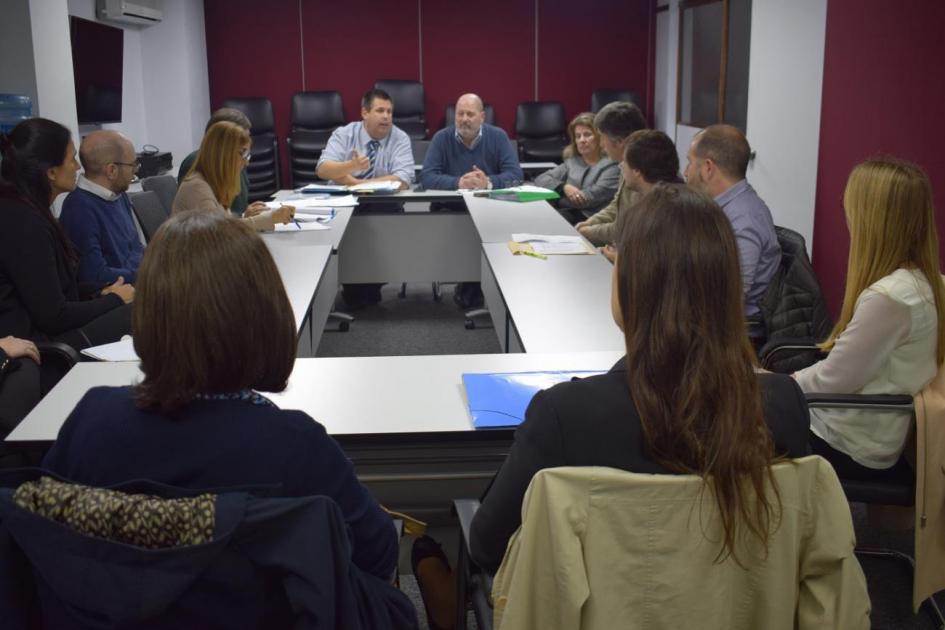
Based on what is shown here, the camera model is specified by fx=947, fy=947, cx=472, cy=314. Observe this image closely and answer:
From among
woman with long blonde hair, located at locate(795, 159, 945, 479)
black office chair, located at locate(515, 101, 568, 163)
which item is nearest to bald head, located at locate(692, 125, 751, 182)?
woman with long blonde hair, located at locate(795, 159, 945, 479)

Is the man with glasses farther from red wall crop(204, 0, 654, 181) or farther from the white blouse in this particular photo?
red wall crop(204, 0, 654, 181)

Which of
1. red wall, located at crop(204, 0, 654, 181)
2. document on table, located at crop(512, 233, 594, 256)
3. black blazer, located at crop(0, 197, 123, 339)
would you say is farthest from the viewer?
red wall, located at crop(204, 0, 654, 181)

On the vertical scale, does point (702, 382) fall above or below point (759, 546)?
above

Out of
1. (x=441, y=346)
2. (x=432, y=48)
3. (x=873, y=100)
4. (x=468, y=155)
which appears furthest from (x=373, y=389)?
(x=432, y=48)

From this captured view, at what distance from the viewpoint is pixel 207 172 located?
12.9 feet

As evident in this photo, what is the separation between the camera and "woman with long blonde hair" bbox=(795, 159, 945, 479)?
211cm

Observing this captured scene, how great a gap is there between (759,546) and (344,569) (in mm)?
551

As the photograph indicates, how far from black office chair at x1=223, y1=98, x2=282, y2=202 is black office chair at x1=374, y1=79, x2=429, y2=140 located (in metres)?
1.09

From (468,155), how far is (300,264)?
2.60 metres

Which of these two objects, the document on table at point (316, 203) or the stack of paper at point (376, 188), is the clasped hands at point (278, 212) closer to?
the document on table at point (316, 203)

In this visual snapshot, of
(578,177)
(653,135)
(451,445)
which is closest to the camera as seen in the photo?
(451,445)

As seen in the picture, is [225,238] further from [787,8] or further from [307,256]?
[787,8]

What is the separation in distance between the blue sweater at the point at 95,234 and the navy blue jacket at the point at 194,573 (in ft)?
7.57

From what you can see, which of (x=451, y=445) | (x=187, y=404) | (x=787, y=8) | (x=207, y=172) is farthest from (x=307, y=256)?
(x=787, y=8)
